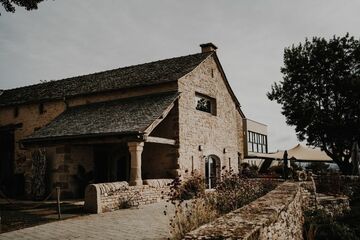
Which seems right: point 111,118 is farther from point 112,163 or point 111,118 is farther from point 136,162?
point 136,162

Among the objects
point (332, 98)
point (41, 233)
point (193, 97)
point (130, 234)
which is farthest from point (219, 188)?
point (332, 98)

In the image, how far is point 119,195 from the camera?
11398 mm

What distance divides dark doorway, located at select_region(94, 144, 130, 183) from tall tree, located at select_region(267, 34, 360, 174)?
572 inches

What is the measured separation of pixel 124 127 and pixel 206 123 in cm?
572

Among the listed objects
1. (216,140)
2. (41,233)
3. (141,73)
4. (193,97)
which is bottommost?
(41,233)

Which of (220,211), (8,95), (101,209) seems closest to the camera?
(220,211)

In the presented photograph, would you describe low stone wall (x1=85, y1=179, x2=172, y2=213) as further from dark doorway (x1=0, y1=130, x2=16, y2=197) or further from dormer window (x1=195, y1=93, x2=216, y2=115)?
dark doorway (x1=0, y1=130, x2=16, y2=197)

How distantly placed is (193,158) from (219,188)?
701cm

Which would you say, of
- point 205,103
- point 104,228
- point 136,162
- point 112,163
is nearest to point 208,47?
point 205,103

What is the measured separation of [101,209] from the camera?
34.4 ft

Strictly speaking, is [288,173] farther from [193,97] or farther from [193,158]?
[193,97]

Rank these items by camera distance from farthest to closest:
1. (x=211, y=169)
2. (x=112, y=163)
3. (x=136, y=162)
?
1. (x=211, y=169)
2. (x=112, y=163)
3. (x=136, y=162)

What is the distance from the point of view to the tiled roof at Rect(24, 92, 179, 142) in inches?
531

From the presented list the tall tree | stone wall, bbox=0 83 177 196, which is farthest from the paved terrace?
the tall tree
